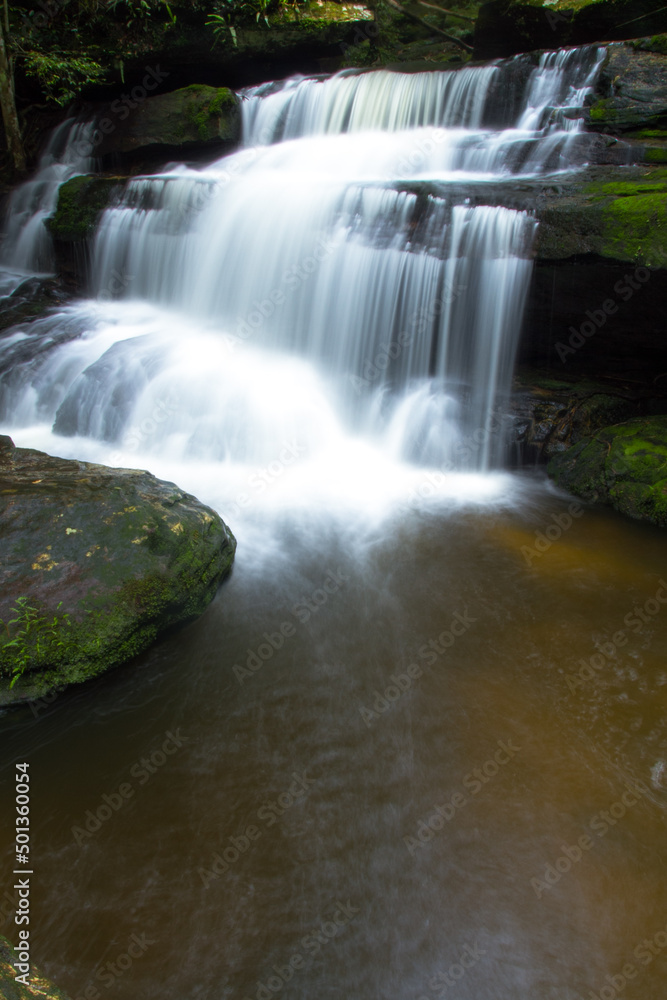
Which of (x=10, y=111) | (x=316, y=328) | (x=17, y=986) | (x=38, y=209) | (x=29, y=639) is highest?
(x=10, y=111)

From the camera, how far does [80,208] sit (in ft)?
30.4

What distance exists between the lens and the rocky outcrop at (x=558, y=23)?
904cm

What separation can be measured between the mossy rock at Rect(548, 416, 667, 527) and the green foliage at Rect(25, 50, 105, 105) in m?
11.0

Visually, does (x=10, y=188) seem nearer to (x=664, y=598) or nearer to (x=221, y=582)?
(x=221, y=582)

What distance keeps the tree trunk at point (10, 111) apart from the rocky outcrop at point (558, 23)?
8.28 m

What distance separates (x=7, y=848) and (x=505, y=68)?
10.8 metres

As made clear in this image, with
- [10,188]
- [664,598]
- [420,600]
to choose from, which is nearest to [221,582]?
[420,600]

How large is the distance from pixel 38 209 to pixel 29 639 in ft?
31.1

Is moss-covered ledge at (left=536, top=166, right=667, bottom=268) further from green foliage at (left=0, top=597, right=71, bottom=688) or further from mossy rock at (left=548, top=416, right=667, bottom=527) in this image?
green foliage at (left=0, top=597, right=71, bottom=688)

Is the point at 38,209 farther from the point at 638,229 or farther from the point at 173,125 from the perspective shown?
the point at 638,229

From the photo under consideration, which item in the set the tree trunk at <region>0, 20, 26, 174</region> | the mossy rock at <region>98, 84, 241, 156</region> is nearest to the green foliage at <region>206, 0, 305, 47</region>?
the mossy rock at <region>98, 84, 241, 156</region>

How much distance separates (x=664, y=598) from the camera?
14.4 feet

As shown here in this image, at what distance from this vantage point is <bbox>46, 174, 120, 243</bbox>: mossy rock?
9172mm

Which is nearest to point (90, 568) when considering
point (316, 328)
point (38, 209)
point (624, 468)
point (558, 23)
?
point (316, 328)
